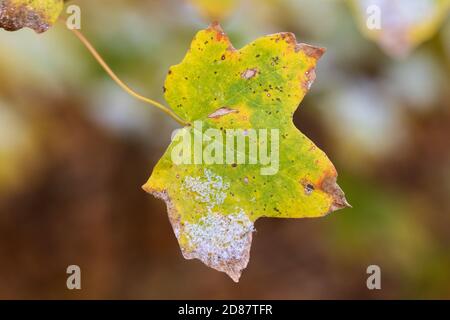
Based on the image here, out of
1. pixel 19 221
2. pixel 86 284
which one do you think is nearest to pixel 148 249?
pixel 86 284

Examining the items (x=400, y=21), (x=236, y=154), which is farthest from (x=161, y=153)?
(x=236, y=154)

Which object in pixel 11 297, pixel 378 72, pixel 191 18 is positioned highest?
pixel 378 72

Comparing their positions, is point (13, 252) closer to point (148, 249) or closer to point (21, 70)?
point (148, 249)

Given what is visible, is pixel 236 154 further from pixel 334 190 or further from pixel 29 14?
pixel 29 14

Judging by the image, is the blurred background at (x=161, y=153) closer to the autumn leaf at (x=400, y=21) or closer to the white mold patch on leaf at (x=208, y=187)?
the autumn leaf at (x=400, y=21)

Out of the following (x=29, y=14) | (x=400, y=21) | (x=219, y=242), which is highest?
(x=400, y=21)

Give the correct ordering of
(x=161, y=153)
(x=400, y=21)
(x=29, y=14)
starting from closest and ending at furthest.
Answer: (x=29, y=14), (x=400, y=21), (x=161, y=153)

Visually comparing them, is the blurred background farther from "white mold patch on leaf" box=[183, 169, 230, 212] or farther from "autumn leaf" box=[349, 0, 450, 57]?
"white mold patch on leaf" box=[183, 169, 230, 212]
